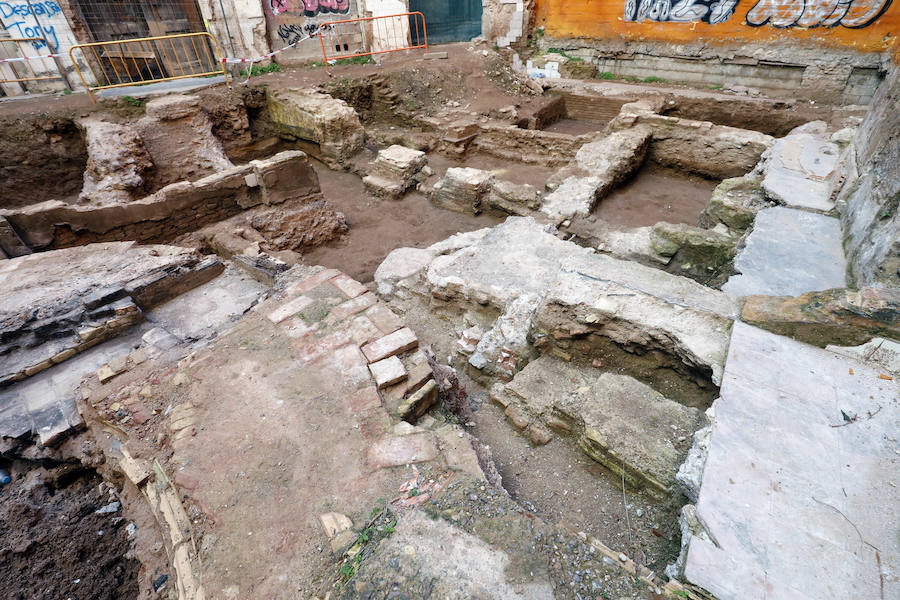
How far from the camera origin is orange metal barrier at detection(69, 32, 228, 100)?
10.4 meters

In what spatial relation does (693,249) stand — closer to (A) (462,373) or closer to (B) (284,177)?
(A) (462,373)

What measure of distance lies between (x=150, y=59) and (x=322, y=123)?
709cm

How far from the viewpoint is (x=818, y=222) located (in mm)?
4102

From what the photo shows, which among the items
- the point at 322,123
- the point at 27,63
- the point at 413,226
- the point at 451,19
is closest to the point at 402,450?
the point at 413,226

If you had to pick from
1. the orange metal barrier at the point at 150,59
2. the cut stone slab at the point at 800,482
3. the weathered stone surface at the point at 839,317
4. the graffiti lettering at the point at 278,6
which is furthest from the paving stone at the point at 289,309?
the graffiti lettering at the point at 278,6

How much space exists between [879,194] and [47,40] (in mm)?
15832

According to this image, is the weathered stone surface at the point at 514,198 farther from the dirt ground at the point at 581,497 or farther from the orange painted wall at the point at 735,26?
the orange painted wall at the point at 735,26

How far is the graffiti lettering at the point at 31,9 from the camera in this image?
948 cm

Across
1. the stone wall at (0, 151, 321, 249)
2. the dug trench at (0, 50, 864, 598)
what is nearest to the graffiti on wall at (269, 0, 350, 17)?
the dug trench at (0, 50, 864, 598)

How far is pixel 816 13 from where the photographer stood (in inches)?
343

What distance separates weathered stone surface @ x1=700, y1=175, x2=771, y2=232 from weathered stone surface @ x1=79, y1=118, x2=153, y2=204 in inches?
333

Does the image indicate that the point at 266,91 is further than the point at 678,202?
Yes

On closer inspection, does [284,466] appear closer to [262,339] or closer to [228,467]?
[228,467]

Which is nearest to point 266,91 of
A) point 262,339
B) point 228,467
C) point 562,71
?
point 562,71
